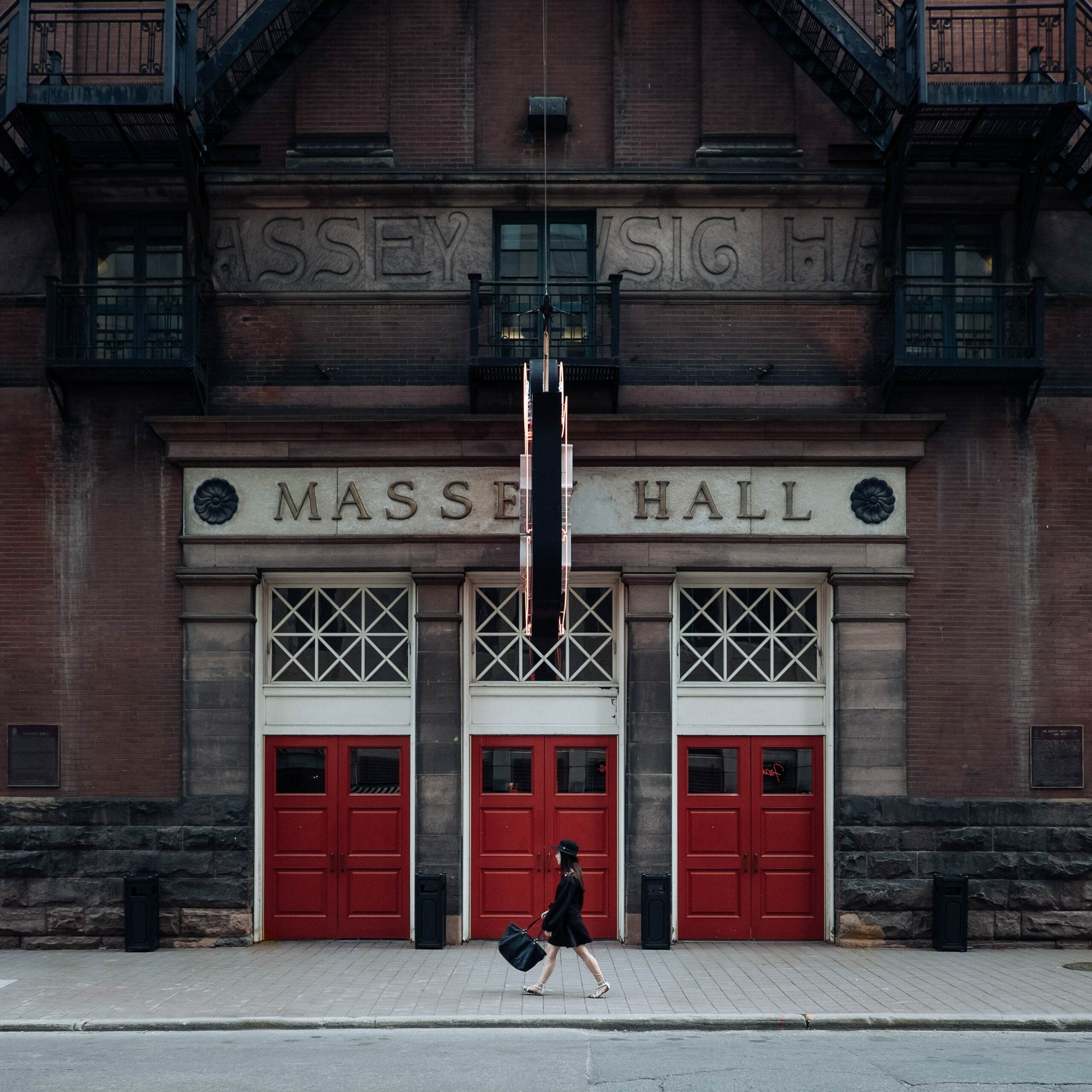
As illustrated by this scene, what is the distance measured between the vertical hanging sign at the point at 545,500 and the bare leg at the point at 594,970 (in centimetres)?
346

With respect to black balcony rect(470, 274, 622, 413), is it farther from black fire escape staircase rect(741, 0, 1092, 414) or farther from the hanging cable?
black fire escape staircase rect(741, 0, 1092, 414)

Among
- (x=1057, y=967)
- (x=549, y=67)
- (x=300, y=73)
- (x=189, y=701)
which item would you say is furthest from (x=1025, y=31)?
(x=189, y=701)

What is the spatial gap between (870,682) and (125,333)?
10.1 meters

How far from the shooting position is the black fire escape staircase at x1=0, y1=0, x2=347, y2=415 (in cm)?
1406

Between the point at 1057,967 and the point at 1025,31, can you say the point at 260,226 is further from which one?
the point at 1057,967

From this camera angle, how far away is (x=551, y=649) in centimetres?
1549

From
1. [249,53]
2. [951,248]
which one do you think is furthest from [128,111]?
[951,248]

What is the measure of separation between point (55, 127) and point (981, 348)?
442 inches

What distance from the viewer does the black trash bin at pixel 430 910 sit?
1450cm

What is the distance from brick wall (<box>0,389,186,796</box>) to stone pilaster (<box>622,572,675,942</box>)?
216 inches

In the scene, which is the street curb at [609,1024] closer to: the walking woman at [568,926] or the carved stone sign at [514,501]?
the walking woman at [568,926]

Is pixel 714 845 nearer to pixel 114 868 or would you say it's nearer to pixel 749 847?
pixel 749 847

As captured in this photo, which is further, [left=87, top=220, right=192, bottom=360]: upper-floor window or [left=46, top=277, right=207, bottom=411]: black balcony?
[left=87, top=220, right=192, bottom=360]: upper-floor window

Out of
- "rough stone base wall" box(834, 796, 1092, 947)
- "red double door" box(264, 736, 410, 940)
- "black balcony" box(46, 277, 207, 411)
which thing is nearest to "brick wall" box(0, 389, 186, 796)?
"black balcony" box(46, 277, 207, 411)
